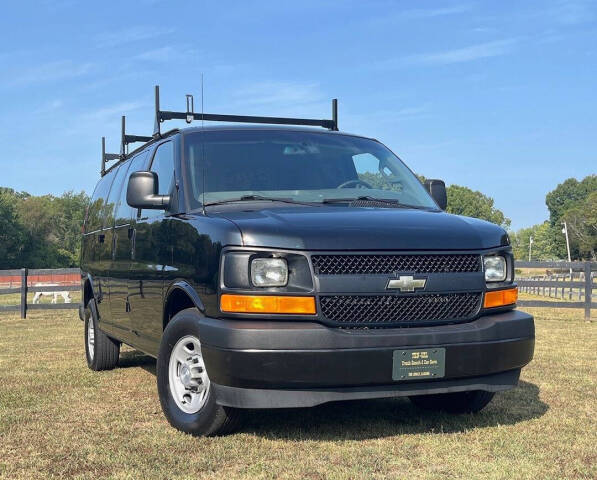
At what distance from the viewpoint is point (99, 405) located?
5797 mm

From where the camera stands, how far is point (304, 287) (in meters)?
3.99

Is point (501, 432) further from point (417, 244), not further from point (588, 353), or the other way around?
point (588, 353)

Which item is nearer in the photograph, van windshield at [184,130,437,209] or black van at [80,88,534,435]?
black van at [80,88,534,435]

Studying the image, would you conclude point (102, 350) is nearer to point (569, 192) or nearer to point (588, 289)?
point (588, 289)

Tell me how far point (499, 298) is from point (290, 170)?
1.71 meters

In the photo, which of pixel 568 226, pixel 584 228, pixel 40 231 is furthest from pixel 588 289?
pixel 568 226

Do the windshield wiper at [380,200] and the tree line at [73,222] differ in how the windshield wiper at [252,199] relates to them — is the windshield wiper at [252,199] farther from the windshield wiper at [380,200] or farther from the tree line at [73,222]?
the tree line at [73,222]

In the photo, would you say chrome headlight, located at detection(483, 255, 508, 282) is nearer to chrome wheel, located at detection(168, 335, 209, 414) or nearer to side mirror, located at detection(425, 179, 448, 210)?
side mirror, located at detection(425, 179, 448, 210)

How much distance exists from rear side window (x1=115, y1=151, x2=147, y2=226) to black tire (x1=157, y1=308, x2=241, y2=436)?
1.81 metres

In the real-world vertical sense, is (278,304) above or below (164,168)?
below

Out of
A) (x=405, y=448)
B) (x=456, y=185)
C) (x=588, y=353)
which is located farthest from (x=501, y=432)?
(x=456, y=185)

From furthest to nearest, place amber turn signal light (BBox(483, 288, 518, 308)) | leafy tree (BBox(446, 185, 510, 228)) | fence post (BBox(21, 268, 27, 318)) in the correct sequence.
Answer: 1. leafy tree (BBox(446, 185, 510, 228))
2. fence post (BBox(21, 268, 27, 318))
3. amber turn signal light (BBox(483, 288, 518, 308))

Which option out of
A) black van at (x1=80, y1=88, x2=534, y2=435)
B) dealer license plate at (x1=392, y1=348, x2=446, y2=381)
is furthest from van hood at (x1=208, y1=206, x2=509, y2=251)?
dealer license plate at (x1=392, y1=348, x2=446, y2=381)

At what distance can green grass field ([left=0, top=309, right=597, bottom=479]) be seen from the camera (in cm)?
386
